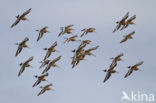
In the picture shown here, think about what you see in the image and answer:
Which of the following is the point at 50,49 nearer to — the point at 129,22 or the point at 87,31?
the point at 87,31

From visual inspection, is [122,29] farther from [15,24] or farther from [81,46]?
[15,24]

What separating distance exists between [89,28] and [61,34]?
4053mm

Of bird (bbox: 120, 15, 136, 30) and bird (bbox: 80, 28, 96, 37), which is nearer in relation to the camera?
bird (bbox: 120, 15, 136, 30)

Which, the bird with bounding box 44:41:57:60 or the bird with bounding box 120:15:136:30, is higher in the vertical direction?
the bird with bounding box 120:15:136:30

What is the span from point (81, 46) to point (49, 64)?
500cm

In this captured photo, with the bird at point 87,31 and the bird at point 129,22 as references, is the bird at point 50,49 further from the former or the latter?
the bird at point 129,22

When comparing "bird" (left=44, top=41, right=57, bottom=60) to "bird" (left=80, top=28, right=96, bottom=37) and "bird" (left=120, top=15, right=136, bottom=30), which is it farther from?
"bird" (left=120, top=15, right=136, bottom=30)

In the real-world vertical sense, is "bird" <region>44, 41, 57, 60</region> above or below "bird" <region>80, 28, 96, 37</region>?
below

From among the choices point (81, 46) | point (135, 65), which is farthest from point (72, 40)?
point (135, 65)

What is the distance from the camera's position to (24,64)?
389ft

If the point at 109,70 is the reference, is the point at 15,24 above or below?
above

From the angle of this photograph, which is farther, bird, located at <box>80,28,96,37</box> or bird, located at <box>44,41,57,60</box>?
bird, located at <box>80,28,96,37</box>

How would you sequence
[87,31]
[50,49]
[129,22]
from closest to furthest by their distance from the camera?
[129,22], [50,49], [87,31]

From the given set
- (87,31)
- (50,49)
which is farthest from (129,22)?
(50,49)
